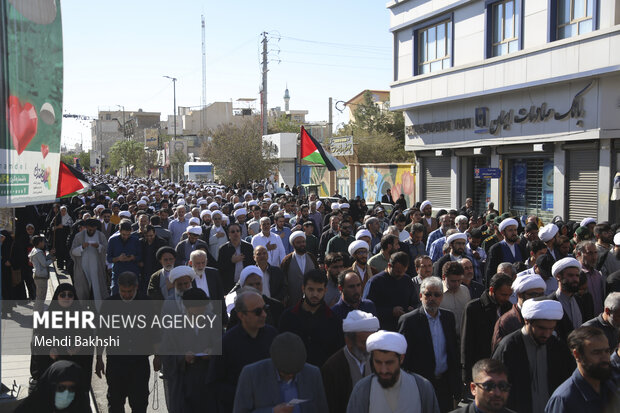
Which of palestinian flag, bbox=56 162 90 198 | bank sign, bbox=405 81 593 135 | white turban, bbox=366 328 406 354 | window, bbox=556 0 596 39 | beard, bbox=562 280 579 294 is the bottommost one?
beard, bbox=562 280 579 294

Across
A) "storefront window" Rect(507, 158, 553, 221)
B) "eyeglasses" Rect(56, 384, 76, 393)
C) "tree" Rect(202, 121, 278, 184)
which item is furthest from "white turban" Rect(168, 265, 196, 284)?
"tree" Rect(202, 121, 278, 184)

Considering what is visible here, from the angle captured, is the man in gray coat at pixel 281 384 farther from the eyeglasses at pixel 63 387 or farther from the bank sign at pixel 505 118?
the bank sign at pixel 505 118

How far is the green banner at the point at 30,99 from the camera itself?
5.36 meters

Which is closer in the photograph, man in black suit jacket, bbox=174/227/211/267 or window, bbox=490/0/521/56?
man in black suit jacket, bbox=174/227/211/267

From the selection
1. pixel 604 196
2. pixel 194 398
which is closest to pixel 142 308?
pixel 194 398

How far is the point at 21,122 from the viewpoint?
18.2 ft

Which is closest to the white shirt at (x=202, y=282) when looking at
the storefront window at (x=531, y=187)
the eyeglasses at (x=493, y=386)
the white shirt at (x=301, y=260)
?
the white shirt at (x=301, y=260)

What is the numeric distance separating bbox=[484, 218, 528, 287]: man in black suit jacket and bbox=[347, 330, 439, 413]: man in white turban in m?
5.16

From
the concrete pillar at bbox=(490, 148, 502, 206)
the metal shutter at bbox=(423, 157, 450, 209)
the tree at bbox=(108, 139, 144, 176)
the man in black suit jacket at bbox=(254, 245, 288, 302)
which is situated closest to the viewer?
the man in black suit jacket at bbox=(254, 245, 288, 302)

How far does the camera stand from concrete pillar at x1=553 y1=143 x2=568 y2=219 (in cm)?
2009

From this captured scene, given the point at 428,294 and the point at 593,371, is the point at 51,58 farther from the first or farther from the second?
the point at 593,371

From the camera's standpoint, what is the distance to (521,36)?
21.3 m

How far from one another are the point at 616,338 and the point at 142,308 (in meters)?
4.15

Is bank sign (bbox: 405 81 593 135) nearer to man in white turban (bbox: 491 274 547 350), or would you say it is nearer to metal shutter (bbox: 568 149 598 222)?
Answer: metal shutter (bbox: 568 149 598 222)
